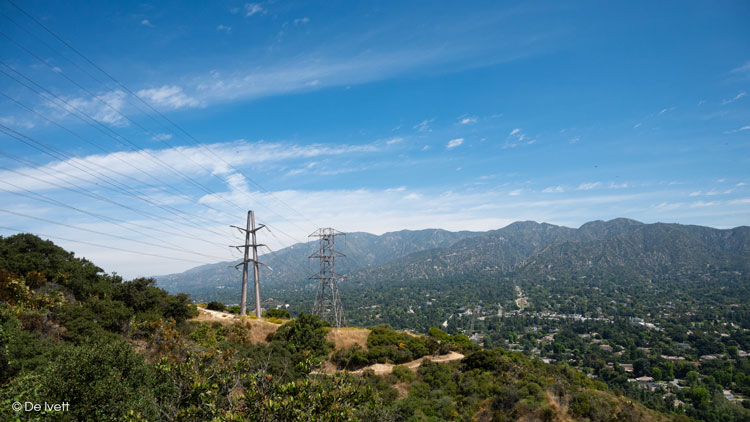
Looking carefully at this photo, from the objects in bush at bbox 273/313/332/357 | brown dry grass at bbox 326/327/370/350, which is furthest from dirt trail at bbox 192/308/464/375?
bush at bbox 273/313/332/357

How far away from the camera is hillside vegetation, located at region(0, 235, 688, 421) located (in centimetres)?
895

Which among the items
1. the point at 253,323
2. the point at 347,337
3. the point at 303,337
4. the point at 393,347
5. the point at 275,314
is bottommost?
the point at 393,347

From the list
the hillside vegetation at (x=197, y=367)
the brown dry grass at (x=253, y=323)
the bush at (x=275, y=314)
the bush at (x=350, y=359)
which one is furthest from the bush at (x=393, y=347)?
the bush at (x=275, y=314)

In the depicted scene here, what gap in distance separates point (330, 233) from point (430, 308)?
155m

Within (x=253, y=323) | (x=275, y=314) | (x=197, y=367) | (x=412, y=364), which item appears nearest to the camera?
(x=197, y=367)

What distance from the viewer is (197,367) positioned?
397 inches

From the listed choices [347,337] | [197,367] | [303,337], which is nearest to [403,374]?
[347,337]

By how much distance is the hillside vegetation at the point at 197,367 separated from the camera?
895 centimetres

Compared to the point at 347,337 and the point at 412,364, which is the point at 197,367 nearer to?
the point at 347,337

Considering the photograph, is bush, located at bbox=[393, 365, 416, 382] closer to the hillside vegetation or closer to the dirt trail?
the hillside vegetation

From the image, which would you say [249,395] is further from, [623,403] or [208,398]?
[623,403]

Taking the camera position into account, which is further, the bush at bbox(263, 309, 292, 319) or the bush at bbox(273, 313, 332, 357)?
the bush at bbox(263, 309, 292, 319)

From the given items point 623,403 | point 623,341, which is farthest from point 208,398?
point 623,341

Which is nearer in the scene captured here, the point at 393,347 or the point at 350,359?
the point at 350,359
